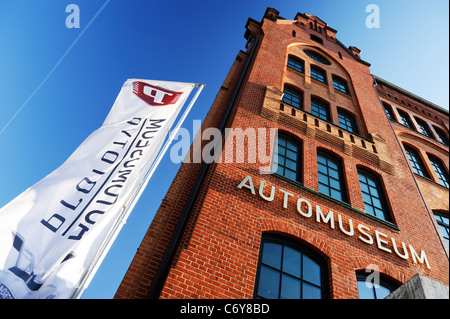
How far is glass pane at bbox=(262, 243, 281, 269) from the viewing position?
5249 millimetres

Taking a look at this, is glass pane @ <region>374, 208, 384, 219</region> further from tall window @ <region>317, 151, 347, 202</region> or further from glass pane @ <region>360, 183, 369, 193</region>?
tall window @ <region>317, 151, 347, 202</region>

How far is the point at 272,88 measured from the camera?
9.39 meters

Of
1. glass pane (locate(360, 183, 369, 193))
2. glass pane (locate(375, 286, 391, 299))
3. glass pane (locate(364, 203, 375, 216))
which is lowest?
glass pane (locate(375, 286, 391, 299))

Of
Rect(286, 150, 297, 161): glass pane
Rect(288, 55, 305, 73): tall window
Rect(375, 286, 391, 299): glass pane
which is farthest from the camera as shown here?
Rect(288, 55, 305, 73): tall window

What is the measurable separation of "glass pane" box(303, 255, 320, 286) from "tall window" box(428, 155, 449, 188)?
33.1ft

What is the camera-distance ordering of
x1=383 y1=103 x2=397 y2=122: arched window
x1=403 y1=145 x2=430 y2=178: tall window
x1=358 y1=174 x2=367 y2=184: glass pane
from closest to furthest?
x1=358 y1=174 x2=367 y2=184: glass pane → x1=403 y1=145 x2=430 y2=178: tall window → x1=383 y1=103 x2=397 y2=122: arched window

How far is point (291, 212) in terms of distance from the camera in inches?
237

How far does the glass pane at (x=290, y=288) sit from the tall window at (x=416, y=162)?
31.0 feet

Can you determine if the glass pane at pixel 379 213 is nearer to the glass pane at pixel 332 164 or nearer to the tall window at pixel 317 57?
the glass pane at pixel 332 164

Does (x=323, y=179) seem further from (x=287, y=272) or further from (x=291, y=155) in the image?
(x=287, y=272)

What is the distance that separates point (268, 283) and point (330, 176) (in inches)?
161

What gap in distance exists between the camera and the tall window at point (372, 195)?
7.48m

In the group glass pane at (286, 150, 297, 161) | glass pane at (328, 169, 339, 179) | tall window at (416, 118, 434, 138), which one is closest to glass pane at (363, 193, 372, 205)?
glass pane at (328, 169, 339, 179)
